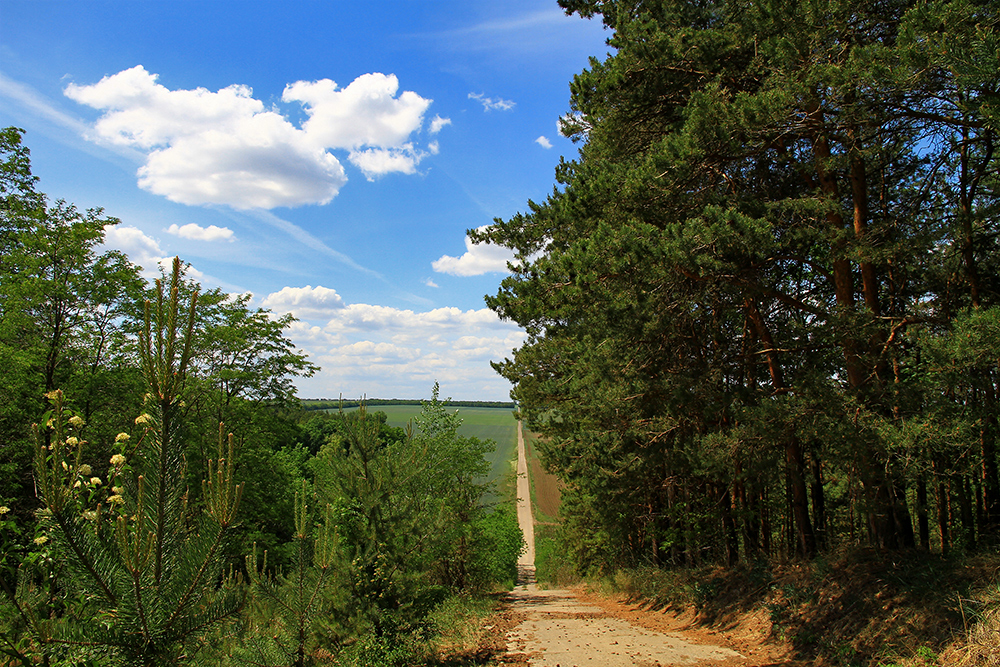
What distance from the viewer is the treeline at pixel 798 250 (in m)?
6.56

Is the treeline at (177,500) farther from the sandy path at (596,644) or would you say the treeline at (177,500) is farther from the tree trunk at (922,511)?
the tree trunk at (922,511)

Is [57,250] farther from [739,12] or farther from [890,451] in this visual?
[890,451]

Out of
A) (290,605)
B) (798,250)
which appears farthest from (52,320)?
(798,250)

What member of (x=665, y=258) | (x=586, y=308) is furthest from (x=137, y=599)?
(x=586, y=308)

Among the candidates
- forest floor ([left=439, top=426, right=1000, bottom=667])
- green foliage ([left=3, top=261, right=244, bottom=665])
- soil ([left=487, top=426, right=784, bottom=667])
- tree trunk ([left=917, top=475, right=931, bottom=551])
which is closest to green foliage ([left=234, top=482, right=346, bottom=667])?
green foliage ([left=3, top=261, right=244, bottom=665])

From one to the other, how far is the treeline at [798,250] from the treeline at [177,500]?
4325 mm

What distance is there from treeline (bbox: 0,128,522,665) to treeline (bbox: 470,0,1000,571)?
4325mm

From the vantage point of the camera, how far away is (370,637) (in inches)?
239

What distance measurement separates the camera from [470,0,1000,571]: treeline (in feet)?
21.5

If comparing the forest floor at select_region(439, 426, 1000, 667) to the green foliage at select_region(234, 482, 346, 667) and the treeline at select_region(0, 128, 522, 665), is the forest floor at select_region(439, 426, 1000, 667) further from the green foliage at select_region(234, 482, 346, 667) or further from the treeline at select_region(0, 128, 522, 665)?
the green foliage at select_region(234, 482, 346, 667)

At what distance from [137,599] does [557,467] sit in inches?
563

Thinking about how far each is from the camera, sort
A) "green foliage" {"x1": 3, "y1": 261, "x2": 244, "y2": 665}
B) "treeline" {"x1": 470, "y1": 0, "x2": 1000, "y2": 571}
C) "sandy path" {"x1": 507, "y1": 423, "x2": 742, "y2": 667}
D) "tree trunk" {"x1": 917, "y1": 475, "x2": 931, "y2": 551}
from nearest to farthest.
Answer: "green foliage" {"x1": 3, "y1": 261, "x2": 244, "y2": 665}, "treeline" {"x1": 470, "y1": 0, "x2": 1000, "y2": 571}, "sandy path" {"x1": 507, "y1": 423, "x2": 742, "y2": 667}, "tree trunk" {"x1": 917, "y1": 475, "x2": 931, "y2": 551}

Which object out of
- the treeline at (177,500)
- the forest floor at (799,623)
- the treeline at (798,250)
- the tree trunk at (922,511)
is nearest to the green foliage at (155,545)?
the treeline at (177,500)

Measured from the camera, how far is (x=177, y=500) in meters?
1.96
